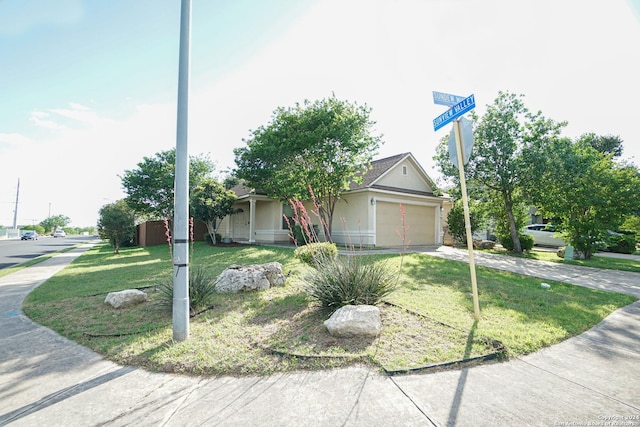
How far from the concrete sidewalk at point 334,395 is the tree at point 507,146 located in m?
11.6

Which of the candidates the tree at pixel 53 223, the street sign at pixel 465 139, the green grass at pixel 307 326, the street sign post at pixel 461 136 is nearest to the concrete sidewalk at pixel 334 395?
the green grass at pixel 307 326

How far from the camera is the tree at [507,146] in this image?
512 inches

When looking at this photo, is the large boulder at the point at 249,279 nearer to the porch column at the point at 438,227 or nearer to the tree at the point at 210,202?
the tree at the point at 210,202

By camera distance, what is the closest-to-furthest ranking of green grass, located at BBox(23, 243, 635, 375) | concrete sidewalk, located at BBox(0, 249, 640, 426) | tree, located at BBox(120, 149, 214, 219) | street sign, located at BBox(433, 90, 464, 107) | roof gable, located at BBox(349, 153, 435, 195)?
concrete sidewalk, located at BBox(0, 249, 640, 426) < green grass, located at BBox(23, 243, 635, 375) < street sign, located at BBox(433, 90, 464, 107) < roof gable, located at BBox(349, 153, 435, 195) < tree, located at BBox(120, 149, 214, 219)

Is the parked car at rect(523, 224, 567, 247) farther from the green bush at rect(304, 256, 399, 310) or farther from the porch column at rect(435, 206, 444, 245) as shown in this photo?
the green bush at rect(304, 256, 399, 310)

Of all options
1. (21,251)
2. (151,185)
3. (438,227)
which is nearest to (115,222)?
(151,185)

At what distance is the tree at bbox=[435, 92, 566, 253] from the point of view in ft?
42.7

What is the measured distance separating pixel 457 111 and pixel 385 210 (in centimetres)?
1163

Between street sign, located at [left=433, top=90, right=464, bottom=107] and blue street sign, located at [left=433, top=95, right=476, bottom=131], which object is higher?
street sign, located at [left=433, top=90, right=464, bottom=107]

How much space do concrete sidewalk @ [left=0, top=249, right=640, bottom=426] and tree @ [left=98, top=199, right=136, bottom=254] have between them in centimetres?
1536

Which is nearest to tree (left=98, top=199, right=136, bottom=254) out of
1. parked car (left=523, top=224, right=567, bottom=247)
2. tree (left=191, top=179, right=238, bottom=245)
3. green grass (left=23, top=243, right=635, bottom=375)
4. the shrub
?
tree (left=191, top=179, right=238, bottom=245)

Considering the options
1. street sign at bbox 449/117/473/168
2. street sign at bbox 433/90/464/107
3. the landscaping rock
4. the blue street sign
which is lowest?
the landscaping rock

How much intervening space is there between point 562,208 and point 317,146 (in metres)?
10.9

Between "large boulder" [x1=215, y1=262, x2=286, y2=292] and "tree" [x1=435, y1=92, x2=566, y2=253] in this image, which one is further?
"tree" [x1=435, y1=92, x2=566, y2=253]
